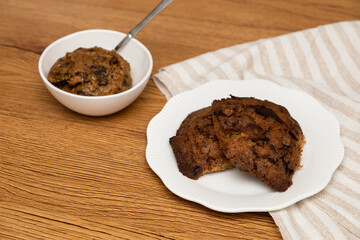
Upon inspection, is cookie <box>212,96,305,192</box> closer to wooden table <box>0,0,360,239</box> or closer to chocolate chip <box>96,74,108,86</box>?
wooden table <box>0,0,360,239</box>

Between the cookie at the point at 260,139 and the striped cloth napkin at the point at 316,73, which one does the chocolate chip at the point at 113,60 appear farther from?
the cookie at the point at 260,139

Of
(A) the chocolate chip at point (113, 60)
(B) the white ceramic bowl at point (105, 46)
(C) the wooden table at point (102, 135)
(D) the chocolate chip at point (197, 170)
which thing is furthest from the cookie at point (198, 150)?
(A) the chocolate chip at point (113, 60)

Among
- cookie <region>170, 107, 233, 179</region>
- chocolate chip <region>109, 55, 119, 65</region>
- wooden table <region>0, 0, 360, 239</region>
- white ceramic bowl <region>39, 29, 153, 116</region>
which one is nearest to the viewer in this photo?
wooden table <region>0, 0, 360, 239</region>

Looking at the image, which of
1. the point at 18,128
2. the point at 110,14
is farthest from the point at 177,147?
the point at 110,14

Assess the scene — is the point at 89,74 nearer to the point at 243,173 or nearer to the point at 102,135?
the point at 102,135

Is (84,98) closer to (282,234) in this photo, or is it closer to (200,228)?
(200,228)

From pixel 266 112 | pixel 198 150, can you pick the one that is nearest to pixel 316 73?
pixel 266 112

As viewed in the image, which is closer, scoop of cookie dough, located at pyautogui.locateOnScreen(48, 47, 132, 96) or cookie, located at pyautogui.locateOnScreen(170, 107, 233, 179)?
cookie, located at pyautogui.locateOnScreen(170, 107, 233, 179)

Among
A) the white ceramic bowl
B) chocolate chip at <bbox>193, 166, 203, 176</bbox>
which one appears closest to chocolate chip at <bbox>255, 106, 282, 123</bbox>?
chocolate chip at <bbox>193, 166, 203, 176</bbox>
